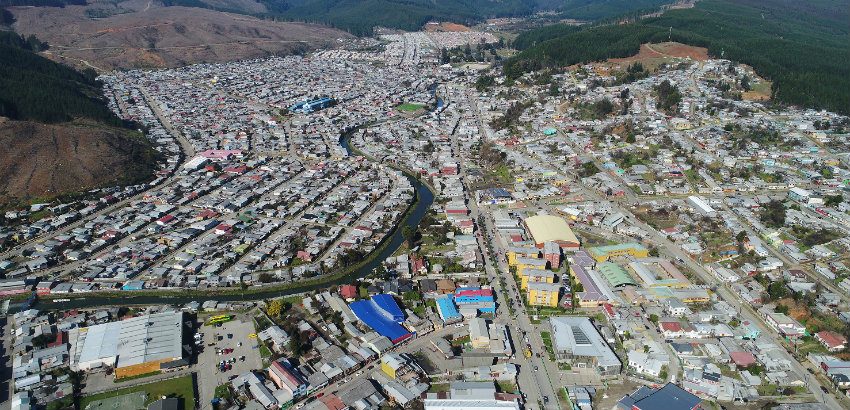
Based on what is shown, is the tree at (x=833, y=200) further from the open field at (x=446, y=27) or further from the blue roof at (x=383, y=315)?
the open field at (x=446, y=27)

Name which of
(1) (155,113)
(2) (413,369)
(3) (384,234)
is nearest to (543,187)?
(3) (384,234)

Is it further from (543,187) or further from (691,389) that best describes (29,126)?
(691,389)

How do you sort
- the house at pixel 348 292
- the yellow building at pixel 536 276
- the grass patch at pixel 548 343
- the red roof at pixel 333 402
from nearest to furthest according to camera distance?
the red roof at pixel 333 402 < the grass patch at pixel 548 343 < the house at pixel 348 292 < the yellow building at pixel 536 276

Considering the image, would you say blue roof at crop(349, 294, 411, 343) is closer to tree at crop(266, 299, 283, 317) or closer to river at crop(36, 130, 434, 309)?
tree at crop(266, 299, 283, 317)

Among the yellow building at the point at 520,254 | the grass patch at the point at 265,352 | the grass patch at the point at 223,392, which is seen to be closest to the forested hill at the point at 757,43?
the yellow building at the point at 520,254

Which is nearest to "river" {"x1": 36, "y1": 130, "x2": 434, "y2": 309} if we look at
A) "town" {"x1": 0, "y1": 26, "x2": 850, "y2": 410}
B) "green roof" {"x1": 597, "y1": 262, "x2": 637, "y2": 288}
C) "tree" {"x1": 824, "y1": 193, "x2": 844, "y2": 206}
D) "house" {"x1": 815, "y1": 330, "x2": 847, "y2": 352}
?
"town" {"x1": 0, "y1": 26, "x2": 850, "y2": 410}

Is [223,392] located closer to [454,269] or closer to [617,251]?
[454,269]

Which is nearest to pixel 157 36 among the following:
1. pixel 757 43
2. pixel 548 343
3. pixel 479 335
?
pixel 479 335
